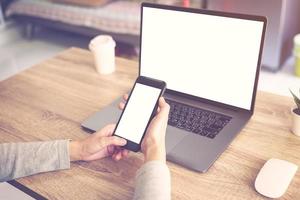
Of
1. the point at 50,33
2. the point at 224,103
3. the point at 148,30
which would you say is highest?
the point at 148,30

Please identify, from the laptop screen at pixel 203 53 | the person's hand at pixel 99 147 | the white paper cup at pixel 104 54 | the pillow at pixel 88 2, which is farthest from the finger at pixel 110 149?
the pillow at pixel 88 2

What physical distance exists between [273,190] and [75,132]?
1.77ft

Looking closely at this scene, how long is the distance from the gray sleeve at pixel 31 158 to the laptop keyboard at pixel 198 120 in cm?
30

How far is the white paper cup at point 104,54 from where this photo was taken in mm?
1269

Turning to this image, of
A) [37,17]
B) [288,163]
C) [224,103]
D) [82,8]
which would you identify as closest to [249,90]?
[224,103]

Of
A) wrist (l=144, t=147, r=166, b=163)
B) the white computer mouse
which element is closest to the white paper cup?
wrist (l=144, t=147, r=166, b=163)

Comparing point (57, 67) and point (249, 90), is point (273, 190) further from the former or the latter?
point (57, 67)

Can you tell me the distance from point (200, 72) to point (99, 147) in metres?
0.37

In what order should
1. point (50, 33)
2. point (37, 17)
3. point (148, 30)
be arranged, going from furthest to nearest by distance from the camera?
point (50, 33)
point (37, 17)
point (148, 30)

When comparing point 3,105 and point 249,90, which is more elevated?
point 249,90

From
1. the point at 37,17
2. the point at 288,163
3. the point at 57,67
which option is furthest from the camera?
the point at 37,17

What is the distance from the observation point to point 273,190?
73 centimetres

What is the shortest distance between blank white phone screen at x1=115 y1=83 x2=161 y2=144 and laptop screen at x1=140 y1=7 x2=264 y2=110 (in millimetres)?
211

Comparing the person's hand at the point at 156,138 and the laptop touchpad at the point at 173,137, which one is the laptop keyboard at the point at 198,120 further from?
the person's hand at the point at 156,138
